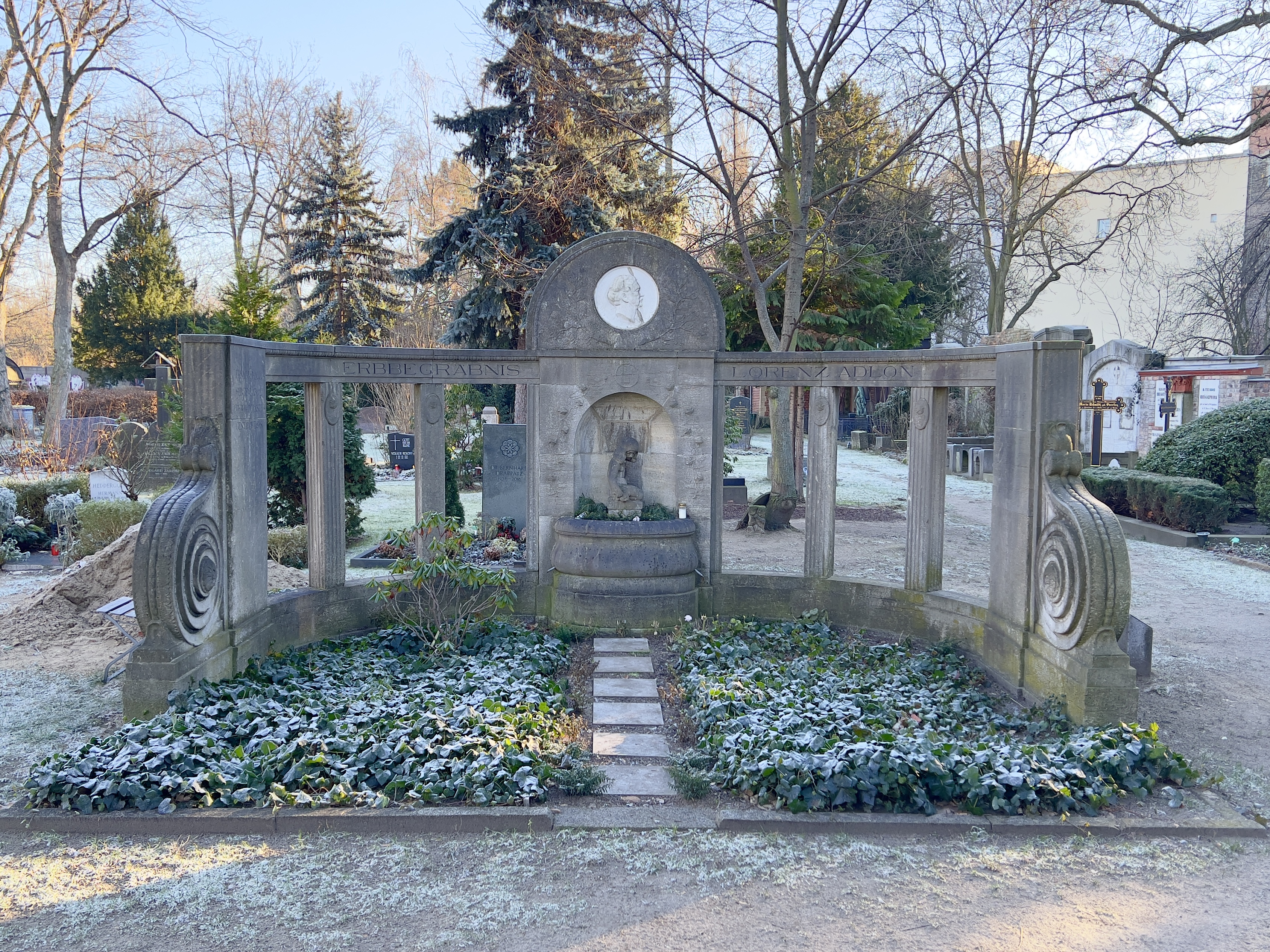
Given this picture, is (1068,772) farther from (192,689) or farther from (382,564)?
(382,564)

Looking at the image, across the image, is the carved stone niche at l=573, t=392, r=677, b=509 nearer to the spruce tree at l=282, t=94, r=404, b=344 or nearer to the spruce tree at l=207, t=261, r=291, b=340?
the spruce tree at l=207, t=261, r=291, b=340

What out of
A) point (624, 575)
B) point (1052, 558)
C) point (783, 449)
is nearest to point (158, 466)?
point (783, 449)

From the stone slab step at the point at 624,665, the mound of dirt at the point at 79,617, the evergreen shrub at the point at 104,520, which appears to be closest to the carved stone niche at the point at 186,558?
the mound of dirt at the point at 79,617

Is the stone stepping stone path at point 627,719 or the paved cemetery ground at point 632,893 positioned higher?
the stone stepping stone path at point 627,719

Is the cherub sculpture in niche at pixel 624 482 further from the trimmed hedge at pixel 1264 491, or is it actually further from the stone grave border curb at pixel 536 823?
the trimmed hedge at pixel 1264 491

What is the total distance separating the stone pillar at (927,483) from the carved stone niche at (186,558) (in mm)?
5346

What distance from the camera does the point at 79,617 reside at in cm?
857

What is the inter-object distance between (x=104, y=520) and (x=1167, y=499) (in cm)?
1538

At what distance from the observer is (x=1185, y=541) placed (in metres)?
13.5

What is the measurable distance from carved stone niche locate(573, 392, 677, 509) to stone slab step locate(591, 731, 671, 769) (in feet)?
11.1

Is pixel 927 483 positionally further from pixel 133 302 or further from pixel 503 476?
pixel 133 302

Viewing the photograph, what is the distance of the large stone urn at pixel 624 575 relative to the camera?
8.09 meters

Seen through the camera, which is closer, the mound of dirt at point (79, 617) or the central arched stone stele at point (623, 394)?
the mound of dirt at point (79, 617)

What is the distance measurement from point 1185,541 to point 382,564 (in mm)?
11667
